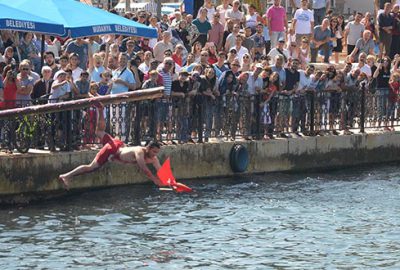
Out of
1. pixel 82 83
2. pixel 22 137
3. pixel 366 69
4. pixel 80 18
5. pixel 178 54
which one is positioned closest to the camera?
pixel 22 137

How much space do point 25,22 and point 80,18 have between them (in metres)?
1.81

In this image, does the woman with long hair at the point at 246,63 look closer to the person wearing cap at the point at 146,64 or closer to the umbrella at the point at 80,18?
the person wearing cap at the point at 146,64

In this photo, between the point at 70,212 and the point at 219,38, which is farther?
the point at 219,38

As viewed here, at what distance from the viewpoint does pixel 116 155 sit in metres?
26.6

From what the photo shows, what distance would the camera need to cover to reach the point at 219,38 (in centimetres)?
3584

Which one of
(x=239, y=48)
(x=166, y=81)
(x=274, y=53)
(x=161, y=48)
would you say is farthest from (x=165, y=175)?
(x=274, y=53)

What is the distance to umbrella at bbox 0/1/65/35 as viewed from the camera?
91.7 feet

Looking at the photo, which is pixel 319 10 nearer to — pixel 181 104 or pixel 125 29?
pixel 181 104

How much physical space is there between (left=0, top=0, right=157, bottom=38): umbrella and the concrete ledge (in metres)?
2.35

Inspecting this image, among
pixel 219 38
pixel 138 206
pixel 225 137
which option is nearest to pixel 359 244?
pixel 138 206

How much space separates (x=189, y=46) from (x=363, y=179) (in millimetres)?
5723

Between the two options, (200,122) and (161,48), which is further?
(161,48)

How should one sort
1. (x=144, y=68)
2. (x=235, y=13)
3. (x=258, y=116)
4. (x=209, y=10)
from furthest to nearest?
(x=209, y=10) → (x=235, y=13) → (x=258, y=116) → (x=144, y=68)

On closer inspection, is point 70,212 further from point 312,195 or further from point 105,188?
point 312,195
